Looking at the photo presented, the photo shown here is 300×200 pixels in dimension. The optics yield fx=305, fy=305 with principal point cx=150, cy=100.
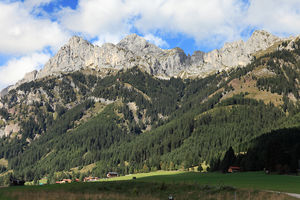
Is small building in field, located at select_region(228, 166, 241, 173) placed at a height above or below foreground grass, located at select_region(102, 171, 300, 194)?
above

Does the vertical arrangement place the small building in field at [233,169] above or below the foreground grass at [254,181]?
above

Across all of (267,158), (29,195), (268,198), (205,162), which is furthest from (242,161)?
(29,195)

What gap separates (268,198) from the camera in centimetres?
4100

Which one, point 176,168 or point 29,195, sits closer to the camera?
point 29,195

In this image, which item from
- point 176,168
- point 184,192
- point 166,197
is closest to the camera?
point 166,197

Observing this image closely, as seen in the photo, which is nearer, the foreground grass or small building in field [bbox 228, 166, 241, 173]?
the foreground grass

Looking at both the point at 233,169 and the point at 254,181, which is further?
the point at 233,169

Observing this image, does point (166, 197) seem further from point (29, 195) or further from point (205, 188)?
point (29, 195)

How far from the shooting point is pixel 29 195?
130ft

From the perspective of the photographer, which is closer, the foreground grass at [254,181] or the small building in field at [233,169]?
the foreground grass at [254,181]

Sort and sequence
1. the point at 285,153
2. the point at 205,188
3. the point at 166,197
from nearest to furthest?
the point at 166,197 → the point at 205,188 → the point at 285,153

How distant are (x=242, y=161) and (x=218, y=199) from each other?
103005mm

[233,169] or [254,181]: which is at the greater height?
[233,169]

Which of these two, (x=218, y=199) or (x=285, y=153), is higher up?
(x=285, y=153)
